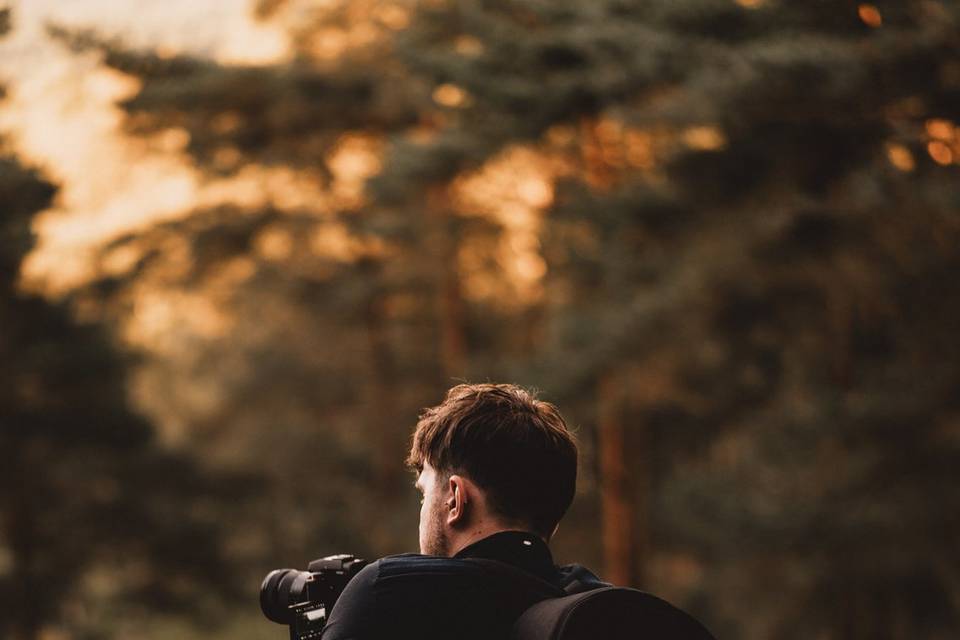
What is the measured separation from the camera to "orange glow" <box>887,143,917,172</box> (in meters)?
7.33

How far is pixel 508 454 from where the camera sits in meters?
1.99

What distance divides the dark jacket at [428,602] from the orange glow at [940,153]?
234 inches

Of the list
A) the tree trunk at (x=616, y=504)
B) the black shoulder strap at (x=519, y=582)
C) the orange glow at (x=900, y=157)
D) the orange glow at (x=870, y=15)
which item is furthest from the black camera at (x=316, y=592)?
the tree trunk at (x=616, y=504)

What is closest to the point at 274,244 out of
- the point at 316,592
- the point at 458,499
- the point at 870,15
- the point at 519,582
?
the point at 870,15

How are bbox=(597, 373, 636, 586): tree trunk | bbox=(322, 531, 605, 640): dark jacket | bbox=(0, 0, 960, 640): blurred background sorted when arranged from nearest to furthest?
bbox=(322, 531, 605, 640): dark jacket, bbox=(0, 0, 960, 640): blurred background, bbox=(597, 373, 636, 586): tree trunk

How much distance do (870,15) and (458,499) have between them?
555 cm

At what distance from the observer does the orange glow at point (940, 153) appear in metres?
7.02

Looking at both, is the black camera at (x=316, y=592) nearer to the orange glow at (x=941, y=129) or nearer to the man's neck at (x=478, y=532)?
the man's neck at (x=478, y=532)

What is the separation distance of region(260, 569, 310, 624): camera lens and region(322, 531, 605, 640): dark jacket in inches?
22.1

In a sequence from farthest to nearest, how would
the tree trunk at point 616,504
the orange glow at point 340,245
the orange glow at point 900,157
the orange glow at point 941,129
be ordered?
1. the orange glow at point 340,245
2. the tree trunk at point 616,504
3. the orange glow at point 900,157
4. the orange glow at point 941,129

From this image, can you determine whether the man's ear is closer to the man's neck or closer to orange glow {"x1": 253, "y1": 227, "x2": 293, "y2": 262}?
the man's neck

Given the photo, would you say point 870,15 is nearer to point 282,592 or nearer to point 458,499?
point 282,592

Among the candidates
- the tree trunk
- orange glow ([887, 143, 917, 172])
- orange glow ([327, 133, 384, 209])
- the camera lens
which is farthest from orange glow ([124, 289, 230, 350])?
the camera lens

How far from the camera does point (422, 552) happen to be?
6.74 feet
